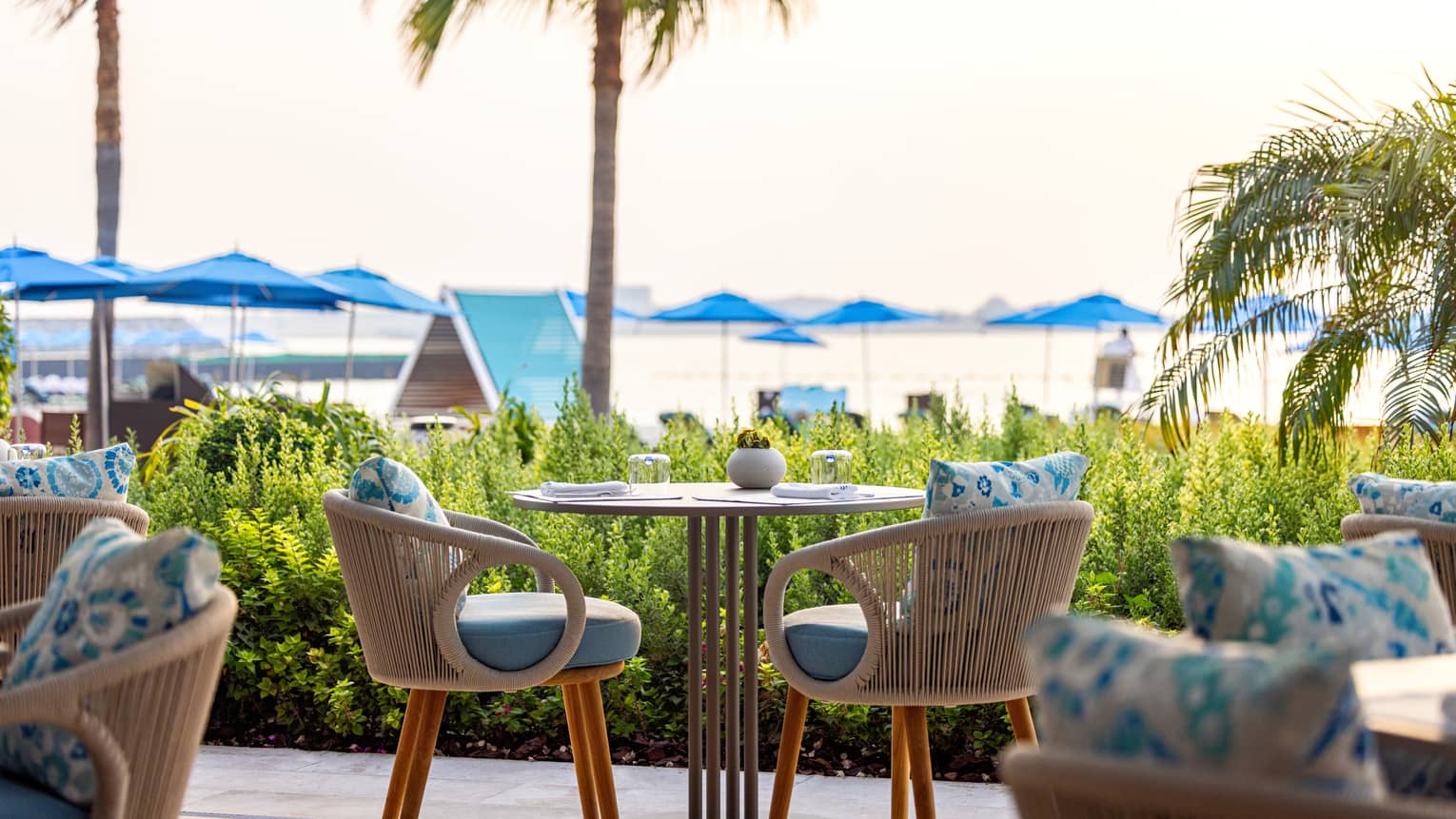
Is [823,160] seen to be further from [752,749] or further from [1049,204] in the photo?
[752,749]

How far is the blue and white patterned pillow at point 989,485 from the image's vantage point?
3072mm

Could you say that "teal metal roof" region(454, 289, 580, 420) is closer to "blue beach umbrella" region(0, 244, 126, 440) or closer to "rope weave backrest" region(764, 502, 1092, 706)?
"blue beach umbrella" region(0, 244, 126, 440)

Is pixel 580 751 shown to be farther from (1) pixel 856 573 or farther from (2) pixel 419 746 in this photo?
(1) pixel 856 573

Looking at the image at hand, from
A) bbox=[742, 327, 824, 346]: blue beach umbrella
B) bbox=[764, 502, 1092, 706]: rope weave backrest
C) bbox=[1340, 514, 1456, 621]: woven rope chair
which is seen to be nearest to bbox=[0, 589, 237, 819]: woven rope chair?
bbox=[764, 502, 1092, 706]: rope weave backrest

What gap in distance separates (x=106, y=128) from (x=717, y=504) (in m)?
13.6

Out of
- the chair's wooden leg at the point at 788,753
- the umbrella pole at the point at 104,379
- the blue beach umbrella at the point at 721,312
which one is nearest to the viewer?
the chair's wooden leg at the point at 788,753

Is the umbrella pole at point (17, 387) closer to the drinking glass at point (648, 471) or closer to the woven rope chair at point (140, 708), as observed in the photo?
the drinking glass at point (648, 471)

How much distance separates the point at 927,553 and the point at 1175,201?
303 centimetres

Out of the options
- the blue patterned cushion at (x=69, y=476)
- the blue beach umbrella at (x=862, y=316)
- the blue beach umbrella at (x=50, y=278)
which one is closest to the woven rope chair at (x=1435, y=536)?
the blue patterned cushion at (x=69, y=476)

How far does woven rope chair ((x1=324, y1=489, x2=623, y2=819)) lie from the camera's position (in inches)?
124

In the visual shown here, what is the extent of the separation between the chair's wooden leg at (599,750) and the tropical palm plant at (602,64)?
24.1ft

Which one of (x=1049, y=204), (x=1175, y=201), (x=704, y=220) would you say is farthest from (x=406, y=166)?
(x=1175, y=201)

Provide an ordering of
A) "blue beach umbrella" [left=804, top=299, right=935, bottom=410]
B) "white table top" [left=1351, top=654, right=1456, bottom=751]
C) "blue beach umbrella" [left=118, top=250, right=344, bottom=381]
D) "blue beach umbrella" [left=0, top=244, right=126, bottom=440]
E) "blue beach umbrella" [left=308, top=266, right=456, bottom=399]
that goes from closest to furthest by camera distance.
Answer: "white table top" [left=1351, top=654, right=1456, bottom=751], "blue beach umbrella" [left=0, top=244, right=126, bottom=440], "blue beach umbrella" [left=118, top=250, right=344, bottom=381], "blue beach umbrella" [left=308, top=266, right=456, bottom=399], "blue beach umbrella" [left=804, top=299, right=935, bottom=410]

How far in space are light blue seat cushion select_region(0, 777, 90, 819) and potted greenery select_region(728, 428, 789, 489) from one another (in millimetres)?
1910
